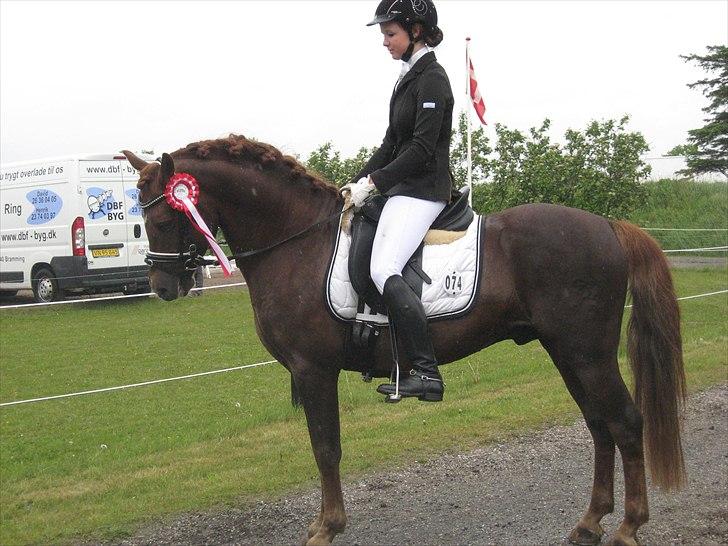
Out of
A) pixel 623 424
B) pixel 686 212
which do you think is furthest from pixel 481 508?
pixel 686 212

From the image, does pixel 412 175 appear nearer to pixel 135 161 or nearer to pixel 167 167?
pixel 167 167

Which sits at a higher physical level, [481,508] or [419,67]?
[419,67]

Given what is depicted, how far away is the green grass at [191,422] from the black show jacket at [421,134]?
270 cm

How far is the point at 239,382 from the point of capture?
10.6 meters

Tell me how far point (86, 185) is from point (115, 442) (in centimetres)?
1141

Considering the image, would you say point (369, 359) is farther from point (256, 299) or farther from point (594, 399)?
point (594, 399)

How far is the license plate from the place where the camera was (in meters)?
18.0

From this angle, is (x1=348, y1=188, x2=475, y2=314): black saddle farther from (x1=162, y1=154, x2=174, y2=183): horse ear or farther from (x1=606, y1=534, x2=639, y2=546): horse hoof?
(x1=606, y1=534, x2=639, y2=546): horse hoof

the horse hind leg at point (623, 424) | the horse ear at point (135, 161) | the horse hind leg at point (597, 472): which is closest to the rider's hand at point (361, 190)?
the horse ear at point (135, 161)

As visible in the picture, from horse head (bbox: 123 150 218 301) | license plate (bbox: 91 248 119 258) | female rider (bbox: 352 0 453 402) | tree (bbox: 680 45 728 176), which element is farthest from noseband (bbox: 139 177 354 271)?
license plate (bbox: 91 248 119 258)

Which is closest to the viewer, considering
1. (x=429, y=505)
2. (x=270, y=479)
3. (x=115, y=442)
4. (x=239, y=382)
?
(x=429, y=505)

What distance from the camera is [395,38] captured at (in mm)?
4953

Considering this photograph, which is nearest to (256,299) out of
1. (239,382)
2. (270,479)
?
(270,479)

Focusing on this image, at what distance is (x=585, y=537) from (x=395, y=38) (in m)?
3.34
